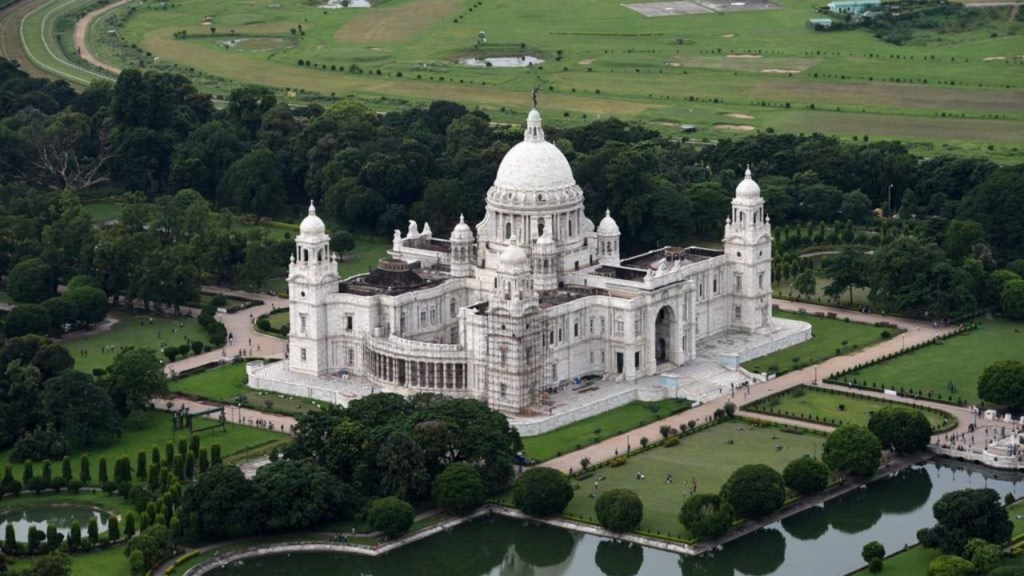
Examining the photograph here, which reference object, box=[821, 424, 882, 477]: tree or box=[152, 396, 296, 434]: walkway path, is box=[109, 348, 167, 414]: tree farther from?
box=[821, 424, 882, 477]: tree

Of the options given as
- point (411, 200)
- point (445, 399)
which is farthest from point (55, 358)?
point (411, 200)

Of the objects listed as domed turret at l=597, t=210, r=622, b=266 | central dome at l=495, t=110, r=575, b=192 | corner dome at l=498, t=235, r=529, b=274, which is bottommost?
domed turret at l=597, t=210, r=622, b=266

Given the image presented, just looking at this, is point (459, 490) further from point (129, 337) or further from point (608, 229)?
point (129, 337)

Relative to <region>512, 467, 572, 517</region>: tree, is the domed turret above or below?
above

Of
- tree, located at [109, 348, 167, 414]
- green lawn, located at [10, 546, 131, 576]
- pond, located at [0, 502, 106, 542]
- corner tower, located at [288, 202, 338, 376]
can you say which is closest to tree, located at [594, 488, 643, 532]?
green lawn, located at [10, 546, 131, 576]

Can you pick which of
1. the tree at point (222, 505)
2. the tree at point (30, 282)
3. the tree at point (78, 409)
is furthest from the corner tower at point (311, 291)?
the tree at point (222, 505)

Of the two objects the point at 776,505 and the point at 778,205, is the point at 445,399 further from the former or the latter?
the point at 778,205

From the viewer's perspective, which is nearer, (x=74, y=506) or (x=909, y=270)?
(x=74, y=506)
